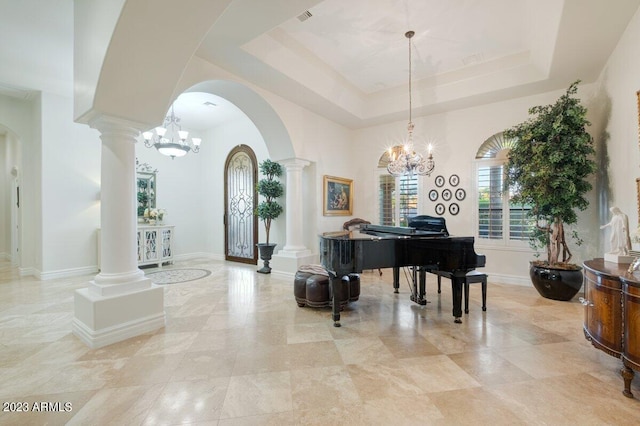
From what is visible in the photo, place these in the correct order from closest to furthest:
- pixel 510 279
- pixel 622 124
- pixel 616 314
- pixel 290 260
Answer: pixel 616 314 < pixel 622 124 < pixel 510 279 < pixel 290 260

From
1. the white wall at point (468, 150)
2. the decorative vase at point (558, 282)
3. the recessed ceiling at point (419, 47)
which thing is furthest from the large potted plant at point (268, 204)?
the decorative vase at point (558, 282)

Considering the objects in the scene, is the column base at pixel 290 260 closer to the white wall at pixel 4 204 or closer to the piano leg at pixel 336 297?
the piano leg at pixel 336 297

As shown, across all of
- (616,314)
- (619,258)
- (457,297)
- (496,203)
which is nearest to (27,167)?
(457,297)

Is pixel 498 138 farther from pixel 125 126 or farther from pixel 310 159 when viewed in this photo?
pixel 125 126

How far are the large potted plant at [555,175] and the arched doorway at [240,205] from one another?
5.44 metres

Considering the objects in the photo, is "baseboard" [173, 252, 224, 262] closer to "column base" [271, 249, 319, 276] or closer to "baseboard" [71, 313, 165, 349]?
"column base" [271, 249, 319, 276]

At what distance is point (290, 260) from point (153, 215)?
374 cm

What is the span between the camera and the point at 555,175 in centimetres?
376

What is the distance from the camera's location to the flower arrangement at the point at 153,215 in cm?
635

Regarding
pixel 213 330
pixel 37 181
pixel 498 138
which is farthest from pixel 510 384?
pixel 37 181

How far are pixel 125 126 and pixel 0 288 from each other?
4.28 meters

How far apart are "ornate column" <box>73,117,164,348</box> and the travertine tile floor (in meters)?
0.21

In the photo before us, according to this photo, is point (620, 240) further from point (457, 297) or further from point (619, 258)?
point (457, 297)

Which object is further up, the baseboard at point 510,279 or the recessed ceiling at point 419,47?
the recessed ceiling at point 419,47
